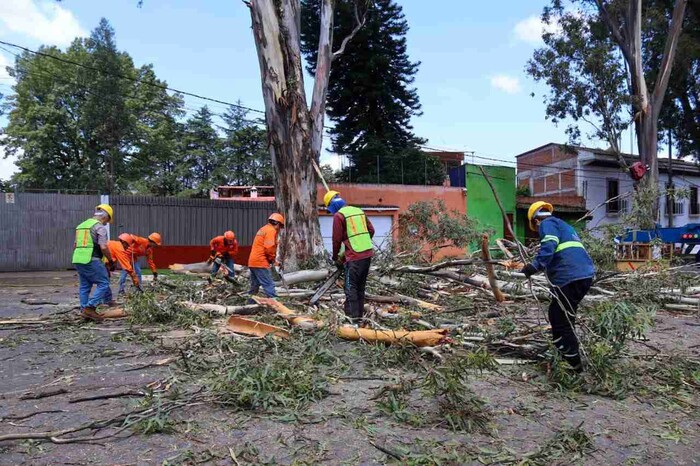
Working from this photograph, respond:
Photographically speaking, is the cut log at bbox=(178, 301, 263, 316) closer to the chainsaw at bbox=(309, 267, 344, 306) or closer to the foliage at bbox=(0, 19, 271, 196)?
the chainsaw at bbox=(309, 267, 344, 306)

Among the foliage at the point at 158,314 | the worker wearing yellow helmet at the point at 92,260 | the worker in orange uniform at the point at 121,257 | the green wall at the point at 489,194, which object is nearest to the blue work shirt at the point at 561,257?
the foliage at the point at 158,314

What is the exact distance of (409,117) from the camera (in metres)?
26.5

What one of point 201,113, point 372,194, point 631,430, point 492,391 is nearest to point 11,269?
point 372,194

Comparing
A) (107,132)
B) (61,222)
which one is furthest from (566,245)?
(107,132)

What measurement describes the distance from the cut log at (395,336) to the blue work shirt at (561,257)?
109 cm

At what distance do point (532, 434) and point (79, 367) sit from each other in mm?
3850

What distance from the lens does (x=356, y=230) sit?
243 inches

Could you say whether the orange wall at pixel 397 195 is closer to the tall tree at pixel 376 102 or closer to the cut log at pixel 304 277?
the tall tree at pixel 376 102

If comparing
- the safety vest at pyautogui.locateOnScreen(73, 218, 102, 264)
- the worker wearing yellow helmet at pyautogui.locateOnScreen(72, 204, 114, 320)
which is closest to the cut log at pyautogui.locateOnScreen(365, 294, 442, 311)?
the worker wearing yellow helmet at pyautogui.locateOnScreen(72, 204, 114, 320)

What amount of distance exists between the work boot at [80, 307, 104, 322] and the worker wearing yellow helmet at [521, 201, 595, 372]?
531 centimetres

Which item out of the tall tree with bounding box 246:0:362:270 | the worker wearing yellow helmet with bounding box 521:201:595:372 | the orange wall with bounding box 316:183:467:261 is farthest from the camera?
the orange wall with bounding box 316:183:467:261

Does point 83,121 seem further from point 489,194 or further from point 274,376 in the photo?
point 274,376

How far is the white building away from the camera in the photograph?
1105 inches

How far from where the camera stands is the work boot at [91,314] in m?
6.70
